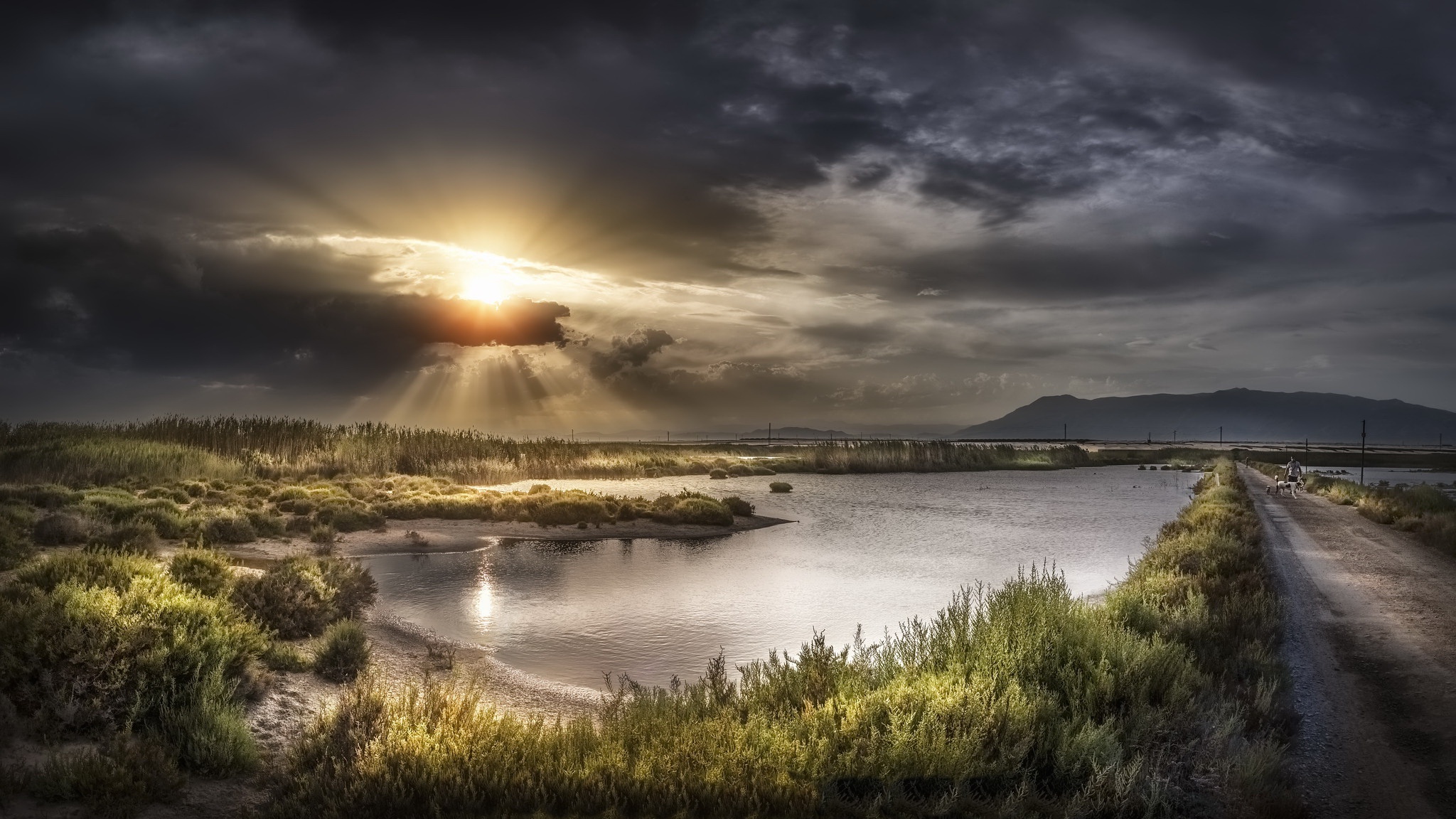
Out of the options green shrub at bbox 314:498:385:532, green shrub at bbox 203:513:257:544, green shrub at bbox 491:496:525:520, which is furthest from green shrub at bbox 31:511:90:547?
green shrub at bbox 491:496:525:520

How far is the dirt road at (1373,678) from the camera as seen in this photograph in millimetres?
6773

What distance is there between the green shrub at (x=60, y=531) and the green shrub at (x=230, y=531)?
3599mm

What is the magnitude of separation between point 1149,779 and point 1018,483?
58.7 m

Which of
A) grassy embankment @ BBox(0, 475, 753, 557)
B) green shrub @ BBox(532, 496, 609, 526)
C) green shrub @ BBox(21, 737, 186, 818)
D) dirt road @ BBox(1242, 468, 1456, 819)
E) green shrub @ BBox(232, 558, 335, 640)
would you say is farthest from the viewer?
green shrub @ BBox(532, 496, 609, 526)

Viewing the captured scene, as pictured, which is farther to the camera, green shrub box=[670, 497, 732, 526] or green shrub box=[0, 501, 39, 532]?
green shrub box=[670, 497, 732, 526]

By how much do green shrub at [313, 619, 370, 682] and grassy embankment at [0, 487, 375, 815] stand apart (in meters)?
0.02

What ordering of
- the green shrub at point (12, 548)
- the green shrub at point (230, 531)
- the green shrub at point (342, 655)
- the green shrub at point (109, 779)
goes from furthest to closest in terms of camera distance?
the green shrub at point (230, 531) < the green shrub at point (12, 548) < the green shrub at point (342, 655) < the green shrub at point (109, 779)

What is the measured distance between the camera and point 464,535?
27.3 metres

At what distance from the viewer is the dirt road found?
6.77 metres

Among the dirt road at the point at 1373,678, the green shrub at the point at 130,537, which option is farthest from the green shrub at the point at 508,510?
the dirt road at the point at 1373,678

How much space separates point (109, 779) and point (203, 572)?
6240 millimetres

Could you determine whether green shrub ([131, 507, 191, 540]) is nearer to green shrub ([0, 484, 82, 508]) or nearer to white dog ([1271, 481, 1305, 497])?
green shrub ([0, 484, 82, 508])

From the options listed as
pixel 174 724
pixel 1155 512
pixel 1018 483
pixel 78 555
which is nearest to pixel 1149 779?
pixel 174 724

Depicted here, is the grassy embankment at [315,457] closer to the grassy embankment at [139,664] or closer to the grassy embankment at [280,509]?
the grassy embankment at [280,509]
